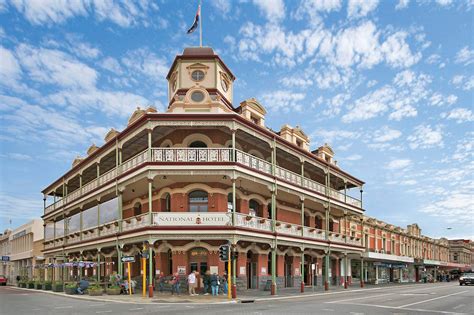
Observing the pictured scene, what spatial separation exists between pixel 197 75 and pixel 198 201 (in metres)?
9.50

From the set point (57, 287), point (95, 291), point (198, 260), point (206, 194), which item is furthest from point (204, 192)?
point (57, 287)

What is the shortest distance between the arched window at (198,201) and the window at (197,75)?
8.61 m

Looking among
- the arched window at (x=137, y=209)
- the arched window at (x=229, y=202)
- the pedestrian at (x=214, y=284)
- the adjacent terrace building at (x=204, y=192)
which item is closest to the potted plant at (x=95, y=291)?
the adjacent terrace building at (x=204, y=192)

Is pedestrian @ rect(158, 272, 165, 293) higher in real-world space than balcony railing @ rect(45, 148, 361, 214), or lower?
lower

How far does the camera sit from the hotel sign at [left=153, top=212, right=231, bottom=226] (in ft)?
88.1

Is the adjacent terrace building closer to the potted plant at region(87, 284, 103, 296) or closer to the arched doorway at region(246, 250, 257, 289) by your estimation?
the arched doorway at region(246, 250, 257, 289)

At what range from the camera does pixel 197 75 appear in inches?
1340

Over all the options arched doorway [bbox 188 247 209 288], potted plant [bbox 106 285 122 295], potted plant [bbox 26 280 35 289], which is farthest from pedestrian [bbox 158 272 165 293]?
potted plant [bbox 26 280 35 289]

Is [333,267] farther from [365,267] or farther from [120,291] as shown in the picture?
[120,291]

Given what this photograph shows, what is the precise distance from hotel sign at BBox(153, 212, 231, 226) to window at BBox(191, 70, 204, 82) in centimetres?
1112

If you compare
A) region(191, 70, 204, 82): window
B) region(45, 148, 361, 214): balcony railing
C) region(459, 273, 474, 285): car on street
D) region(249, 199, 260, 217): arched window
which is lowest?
region(459, 273, 474, 285): car on street

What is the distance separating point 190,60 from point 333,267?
945 inches

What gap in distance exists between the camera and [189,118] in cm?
2766

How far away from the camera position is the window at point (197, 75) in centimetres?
3394
